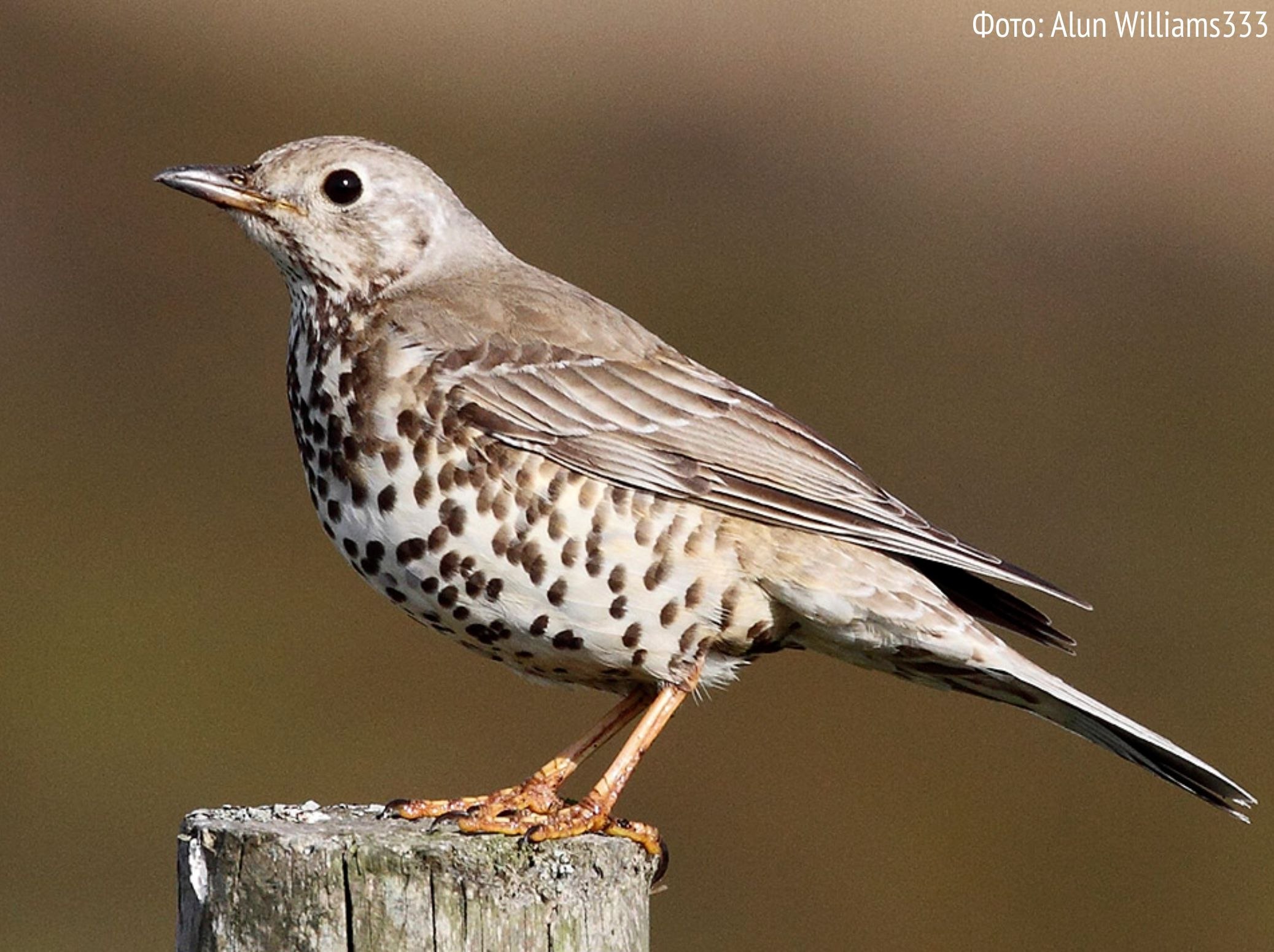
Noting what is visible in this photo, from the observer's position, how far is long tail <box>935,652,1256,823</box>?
6402 mm

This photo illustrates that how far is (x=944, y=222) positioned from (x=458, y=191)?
465cm

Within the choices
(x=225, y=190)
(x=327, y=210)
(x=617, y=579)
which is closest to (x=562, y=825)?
(x=617, y=579)

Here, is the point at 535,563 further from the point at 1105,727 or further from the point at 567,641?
the point at 1105,727

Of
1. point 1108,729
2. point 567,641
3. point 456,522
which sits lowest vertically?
point 1108,729

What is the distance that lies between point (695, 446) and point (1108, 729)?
155cm

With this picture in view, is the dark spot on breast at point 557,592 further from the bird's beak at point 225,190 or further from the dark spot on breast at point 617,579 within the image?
the bird's beak at point 225,190

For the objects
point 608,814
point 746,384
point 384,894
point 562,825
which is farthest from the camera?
point 746,384

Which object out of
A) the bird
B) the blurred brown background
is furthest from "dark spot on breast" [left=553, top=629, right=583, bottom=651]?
the blurred brown background

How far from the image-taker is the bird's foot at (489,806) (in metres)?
5.88

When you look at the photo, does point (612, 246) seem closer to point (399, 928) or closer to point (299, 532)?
point (299, 532)

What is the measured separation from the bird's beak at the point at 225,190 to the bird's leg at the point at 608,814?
78.9 inches

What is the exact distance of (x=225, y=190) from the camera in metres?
6.88

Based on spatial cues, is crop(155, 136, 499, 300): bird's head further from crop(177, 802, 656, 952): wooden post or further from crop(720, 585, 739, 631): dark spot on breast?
crop(177, 802, 656, 952): wooden post

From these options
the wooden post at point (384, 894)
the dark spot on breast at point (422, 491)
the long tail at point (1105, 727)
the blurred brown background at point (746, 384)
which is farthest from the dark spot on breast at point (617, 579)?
the blurred brown background at point (746, 384)
